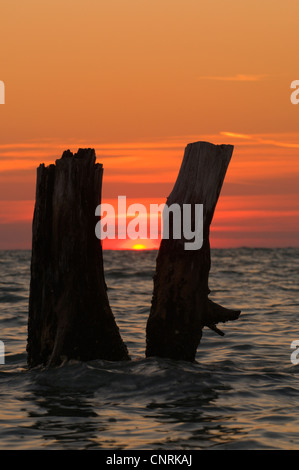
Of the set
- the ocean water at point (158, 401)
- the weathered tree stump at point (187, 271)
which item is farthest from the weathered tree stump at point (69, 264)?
the weathered tree stump at point (187, 271)

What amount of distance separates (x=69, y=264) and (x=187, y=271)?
1.53 meters

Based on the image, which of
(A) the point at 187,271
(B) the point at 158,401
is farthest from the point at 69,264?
(B) the point at 158,401

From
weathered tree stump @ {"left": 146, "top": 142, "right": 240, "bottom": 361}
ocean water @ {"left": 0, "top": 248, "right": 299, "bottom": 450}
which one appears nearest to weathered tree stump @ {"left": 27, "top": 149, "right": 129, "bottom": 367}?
ocean water @ {"left": 0, "top": 248, "right": 299, "bottom": 450}

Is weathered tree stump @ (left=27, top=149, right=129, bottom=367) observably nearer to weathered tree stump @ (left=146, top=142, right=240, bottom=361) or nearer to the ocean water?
the ocean water

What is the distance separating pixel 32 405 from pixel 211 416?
207 cm

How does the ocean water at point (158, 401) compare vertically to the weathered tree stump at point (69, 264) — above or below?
below

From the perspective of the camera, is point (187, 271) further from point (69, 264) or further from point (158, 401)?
point (158, 401)

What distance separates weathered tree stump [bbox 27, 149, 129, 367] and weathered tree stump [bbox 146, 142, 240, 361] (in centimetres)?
76

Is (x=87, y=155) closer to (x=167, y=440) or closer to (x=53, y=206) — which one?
(x=53, y=206)

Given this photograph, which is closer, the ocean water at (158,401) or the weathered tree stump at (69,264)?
the ocean water at (158,401)

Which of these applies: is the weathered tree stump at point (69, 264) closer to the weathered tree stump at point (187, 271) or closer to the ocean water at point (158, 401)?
the ocean water at point (158, 401)

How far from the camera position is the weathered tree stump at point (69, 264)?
944 cm

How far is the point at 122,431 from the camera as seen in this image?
730 centimetres

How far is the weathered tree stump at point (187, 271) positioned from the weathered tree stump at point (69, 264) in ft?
2.50
